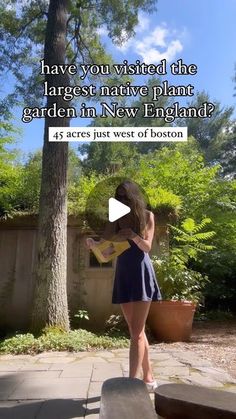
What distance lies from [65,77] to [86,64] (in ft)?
6.76

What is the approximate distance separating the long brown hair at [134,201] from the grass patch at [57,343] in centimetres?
273

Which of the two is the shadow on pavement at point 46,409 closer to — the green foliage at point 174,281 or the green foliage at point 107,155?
the green foliage at point 174,281

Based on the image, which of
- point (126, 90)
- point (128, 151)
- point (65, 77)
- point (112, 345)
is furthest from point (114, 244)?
point (128, 151)

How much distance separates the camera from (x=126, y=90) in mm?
7961

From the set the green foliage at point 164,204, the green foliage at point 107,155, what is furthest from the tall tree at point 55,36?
the green foliage at point 107,155

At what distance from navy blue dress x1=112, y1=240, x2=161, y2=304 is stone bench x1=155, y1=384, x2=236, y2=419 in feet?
4.14

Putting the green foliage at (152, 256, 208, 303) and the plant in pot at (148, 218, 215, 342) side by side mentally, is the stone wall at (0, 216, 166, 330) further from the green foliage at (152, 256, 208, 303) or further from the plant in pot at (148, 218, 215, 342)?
the green foliage at (152, 256, 208, 303)

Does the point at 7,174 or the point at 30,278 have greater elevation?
the point at 7,174

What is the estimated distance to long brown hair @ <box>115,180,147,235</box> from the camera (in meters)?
3.02

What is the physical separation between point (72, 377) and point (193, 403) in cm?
247

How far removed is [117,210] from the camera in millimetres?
3041

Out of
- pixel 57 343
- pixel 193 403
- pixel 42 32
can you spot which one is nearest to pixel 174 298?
pixel 57 343

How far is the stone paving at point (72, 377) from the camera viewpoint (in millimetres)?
2896

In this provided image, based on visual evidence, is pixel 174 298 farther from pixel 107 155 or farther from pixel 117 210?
pixel 107 155
